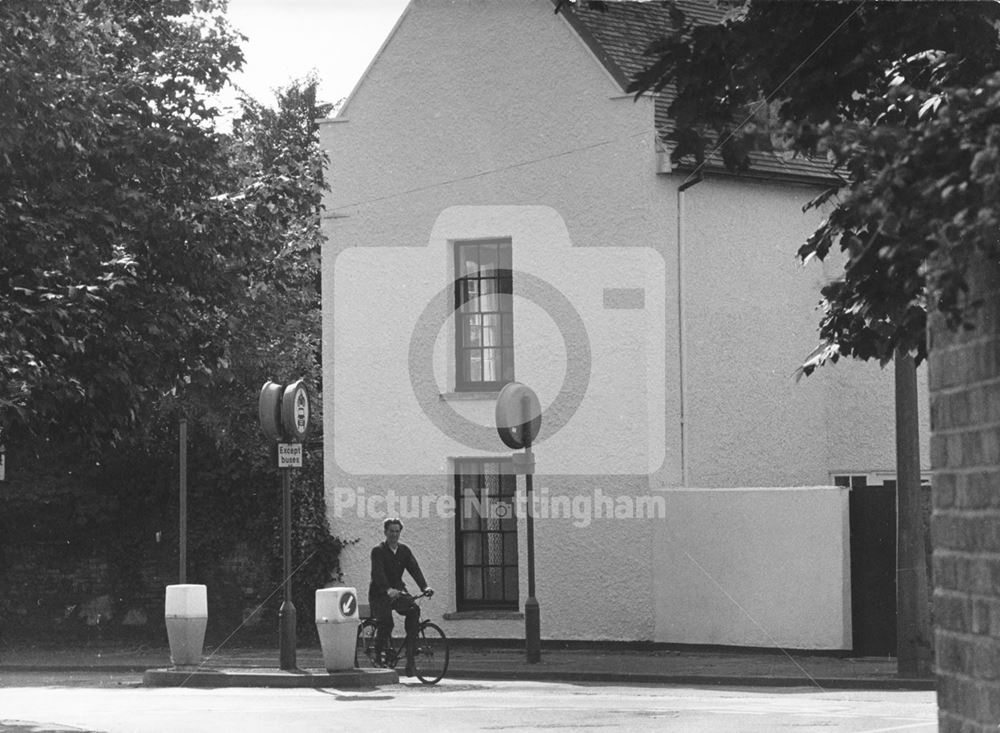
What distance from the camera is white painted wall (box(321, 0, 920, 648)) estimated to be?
22781 mm

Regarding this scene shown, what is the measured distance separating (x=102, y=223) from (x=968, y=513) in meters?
12.0

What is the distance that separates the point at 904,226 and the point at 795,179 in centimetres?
2028

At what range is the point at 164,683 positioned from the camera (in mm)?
19672

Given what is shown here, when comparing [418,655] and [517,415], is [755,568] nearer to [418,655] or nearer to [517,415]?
[517,415]

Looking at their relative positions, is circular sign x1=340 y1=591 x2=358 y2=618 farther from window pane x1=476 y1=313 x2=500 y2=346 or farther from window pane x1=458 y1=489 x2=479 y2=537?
window pane x1=476 y1=313 x2=500 y2=346

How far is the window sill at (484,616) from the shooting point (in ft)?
77.1

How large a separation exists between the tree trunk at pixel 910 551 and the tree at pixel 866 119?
10.2 m

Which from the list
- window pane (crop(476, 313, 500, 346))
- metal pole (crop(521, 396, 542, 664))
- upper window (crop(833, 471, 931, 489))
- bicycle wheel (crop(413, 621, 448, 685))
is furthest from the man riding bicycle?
upper window (crop(833, 471, 931, 489))

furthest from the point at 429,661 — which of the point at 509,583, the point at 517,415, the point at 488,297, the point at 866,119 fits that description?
the point at 866,119

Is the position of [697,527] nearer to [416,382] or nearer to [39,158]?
[416,382]

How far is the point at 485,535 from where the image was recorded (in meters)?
24.1

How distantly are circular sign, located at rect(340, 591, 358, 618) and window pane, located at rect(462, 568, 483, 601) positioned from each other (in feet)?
16.5

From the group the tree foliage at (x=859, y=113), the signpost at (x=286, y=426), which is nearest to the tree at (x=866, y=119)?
the tree foliage at (x=859, y=113)

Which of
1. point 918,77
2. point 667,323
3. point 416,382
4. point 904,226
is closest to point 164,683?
point 416,382
